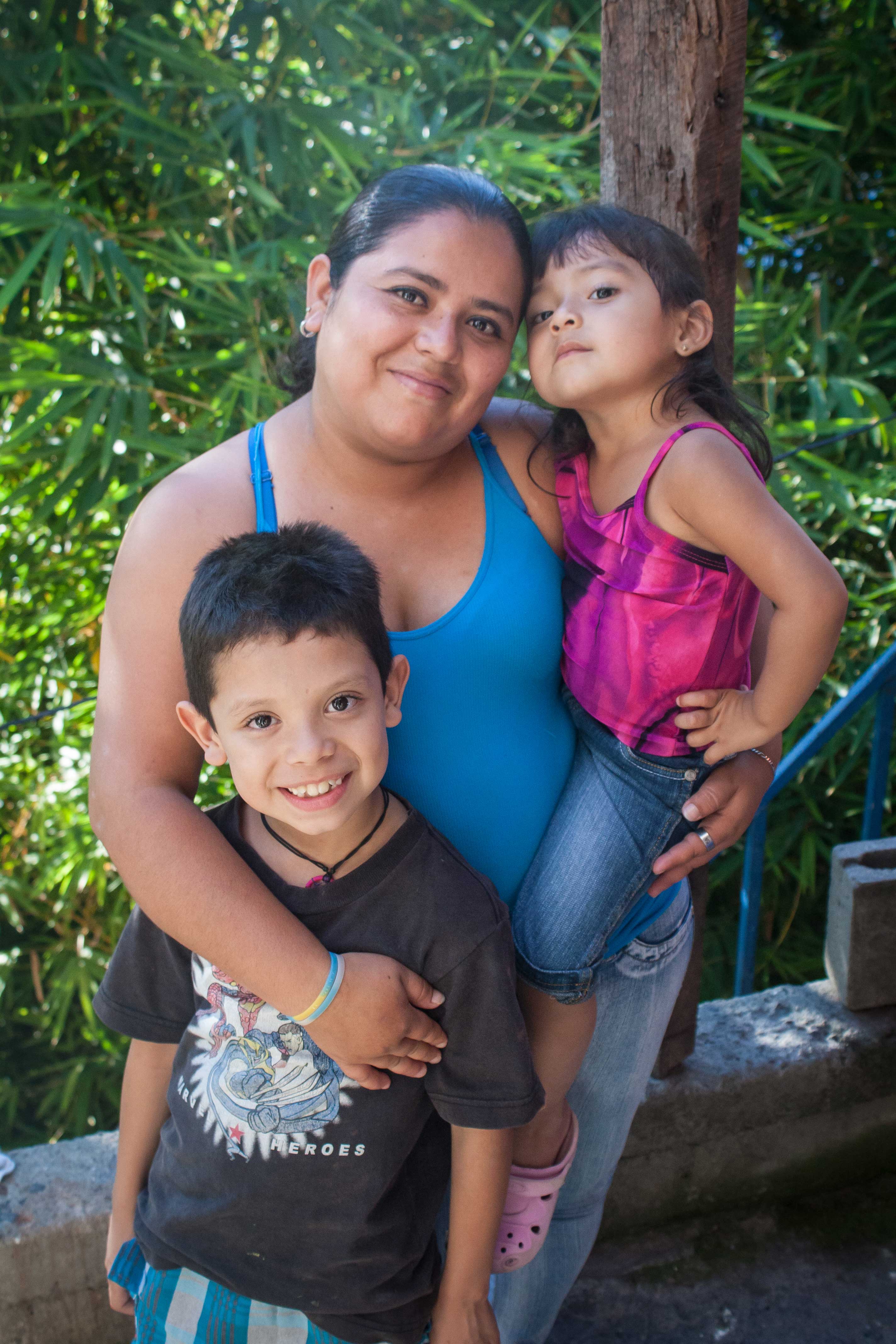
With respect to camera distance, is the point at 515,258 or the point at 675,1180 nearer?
the point at 515,258

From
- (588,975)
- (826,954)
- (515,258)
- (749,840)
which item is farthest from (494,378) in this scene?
(826,954)

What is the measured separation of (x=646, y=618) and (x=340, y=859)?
521 mm

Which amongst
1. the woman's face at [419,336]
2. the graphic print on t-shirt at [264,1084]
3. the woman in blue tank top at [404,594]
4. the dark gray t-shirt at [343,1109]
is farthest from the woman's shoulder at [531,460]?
the graphic print on t-shirt at [264,1084]

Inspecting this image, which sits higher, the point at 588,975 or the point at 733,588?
the point at 733,588

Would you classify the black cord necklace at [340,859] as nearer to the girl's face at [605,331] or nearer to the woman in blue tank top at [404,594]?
the woman in blue tank top at [404,594]

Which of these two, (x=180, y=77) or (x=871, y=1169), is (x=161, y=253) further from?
(x=871, y=1169)

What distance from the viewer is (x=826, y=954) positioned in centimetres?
248

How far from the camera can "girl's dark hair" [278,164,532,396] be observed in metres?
1.38

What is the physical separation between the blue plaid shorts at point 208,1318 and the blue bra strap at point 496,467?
3.55ft

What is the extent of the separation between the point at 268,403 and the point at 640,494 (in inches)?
66.3

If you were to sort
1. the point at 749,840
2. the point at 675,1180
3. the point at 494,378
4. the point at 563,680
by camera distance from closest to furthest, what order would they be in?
the point at 494,378
the point at 563,680
the point at 675,1180
the point at 749,840

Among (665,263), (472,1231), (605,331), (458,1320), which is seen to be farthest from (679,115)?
(458,1320)

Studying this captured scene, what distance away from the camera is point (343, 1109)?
1.26m

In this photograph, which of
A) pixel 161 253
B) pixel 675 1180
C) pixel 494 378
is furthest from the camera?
pixel 161 253
